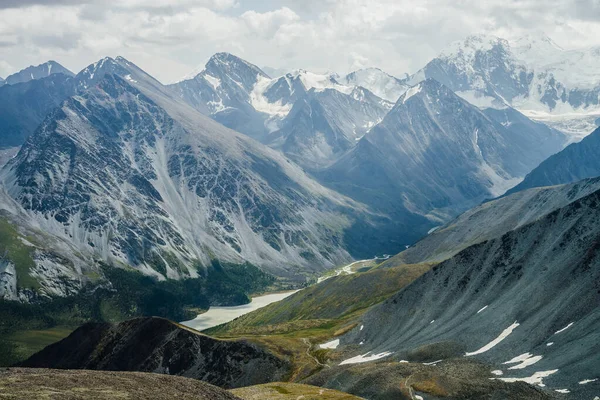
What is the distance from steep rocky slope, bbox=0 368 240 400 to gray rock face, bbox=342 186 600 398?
192 ft

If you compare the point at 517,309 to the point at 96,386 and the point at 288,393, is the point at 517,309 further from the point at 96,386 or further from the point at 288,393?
the point at 96,386

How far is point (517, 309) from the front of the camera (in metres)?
147

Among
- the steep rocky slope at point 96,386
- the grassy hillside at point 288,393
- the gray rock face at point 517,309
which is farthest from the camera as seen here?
the grassy hillside at point 288,393

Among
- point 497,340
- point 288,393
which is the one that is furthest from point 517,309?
point 288,393

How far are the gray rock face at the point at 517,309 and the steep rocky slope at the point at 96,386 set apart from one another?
5840 centimetres

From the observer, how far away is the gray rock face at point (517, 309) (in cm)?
11794

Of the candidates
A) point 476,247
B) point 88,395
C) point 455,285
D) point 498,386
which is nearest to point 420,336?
point 455,285

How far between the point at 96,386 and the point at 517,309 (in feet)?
325

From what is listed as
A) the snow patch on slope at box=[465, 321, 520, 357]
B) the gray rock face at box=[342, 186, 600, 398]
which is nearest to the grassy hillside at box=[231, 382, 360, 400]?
the gray rock face at box=[342, 186, 600, 398]

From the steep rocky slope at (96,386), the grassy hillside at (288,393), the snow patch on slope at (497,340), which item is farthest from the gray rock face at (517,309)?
the steep rocky slope at (96,386)

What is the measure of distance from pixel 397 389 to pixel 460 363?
16.0 m

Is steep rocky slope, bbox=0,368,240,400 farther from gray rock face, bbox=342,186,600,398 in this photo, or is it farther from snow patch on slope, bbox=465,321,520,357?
snow patch on slope, bbox=465,321,520,357

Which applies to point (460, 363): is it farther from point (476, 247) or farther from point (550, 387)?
point (476, 247)

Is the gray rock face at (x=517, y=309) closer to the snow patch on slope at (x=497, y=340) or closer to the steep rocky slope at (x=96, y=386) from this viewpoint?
the snow patch on slope at (x=497, y=340)
